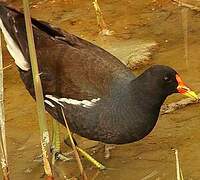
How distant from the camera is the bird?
4746 mm

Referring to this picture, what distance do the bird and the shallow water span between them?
380mm

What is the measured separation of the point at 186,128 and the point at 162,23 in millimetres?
1992

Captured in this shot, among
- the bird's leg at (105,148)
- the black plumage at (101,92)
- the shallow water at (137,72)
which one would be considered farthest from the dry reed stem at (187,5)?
the black plumage at (101,92)

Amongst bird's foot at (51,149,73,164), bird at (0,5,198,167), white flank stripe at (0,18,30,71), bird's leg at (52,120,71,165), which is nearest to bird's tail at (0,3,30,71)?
white flank stripe at (0,18,30,71)

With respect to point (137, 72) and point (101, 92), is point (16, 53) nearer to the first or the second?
point (101, 92)

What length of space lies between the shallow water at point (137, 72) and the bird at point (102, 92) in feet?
1.25

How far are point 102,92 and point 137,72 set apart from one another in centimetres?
146

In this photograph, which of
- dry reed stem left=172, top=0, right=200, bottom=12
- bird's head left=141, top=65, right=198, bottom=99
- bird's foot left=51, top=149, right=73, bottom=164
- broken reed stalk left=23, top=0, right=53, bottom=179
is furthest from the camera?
dry reed stem left=172, top=0, right=200, bottom=12

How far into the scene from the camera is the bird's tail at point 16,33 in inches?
200

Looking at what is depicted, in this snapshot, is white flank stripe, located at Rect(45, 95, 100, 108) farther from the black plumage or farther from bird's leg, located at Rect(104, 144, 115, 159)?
bird's leg, located at Rect(104, 144, 115, 159)

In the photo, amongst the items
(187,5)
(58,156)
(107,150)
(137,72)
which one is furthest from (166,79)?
(187,5)

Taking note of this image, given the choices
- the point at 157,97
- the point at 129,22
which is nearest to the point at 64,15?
the point at 129,22

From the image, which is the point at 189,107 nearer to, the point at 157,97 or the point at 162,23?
the point at 157,97

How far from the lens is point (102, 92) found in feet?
15.8
